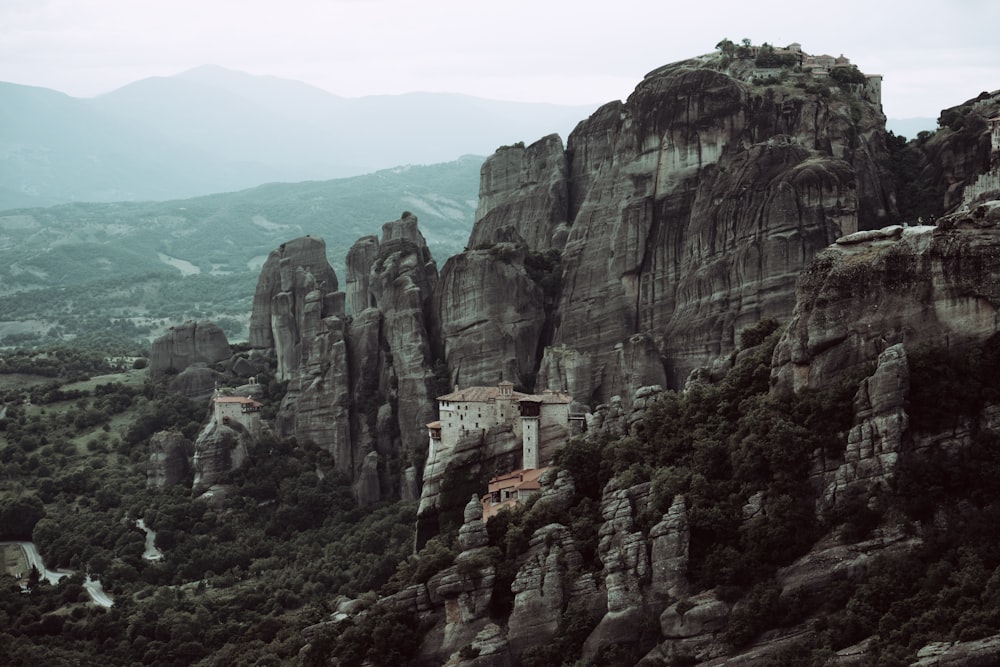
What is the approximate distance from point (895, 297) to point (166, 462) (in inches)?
2193

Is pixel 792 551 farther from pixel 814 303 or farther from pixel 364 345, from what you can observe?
pixel 364 345

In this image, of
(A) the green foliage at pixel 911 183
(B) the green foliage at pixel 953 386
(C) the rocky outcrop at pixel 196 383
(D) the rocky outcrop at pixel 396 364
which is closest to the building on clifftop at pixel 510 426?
(D) the rocky outcrop at pixel 396 364

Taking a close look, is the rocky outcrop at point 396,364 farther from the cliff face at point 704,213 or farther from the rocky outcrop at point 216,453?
the cliff face at point 704,213

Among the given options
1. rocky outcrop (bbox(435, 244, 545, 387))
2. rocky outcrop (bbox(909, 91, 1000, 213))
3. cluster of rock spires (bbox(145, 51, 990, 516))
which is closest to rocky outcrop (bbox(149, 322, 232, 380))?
cluster of rock spires (bbox(145, 51, 990, 516))

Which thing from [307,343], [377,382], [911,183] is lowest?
[377,382]

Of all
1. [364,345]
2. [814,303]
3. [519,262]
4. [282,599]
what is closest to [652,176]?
[519,262]

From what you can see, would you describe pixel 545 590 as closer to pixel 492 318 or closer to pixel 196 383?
pixel 492 318

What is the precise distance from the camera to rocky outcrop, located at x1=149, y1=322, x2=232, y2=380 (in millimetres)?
109438

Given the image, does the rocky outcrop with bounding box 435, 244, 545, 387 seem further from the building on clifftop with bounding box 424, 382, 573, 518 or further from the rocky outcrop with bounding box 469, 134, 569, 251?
the building on clifftop with bounding box 424, 382, 573, 518

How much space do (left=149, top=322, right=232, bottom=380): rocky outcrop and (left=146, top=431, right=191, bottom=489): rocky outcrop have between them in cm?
1822

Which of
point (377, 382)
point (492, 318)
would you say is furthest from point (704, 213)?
point (377, 382)

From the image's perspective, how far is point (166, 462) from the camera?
90500 mm

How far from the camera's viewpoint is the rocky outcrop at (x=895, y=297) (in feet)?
143

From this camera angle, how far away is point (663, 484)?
47.3 m
